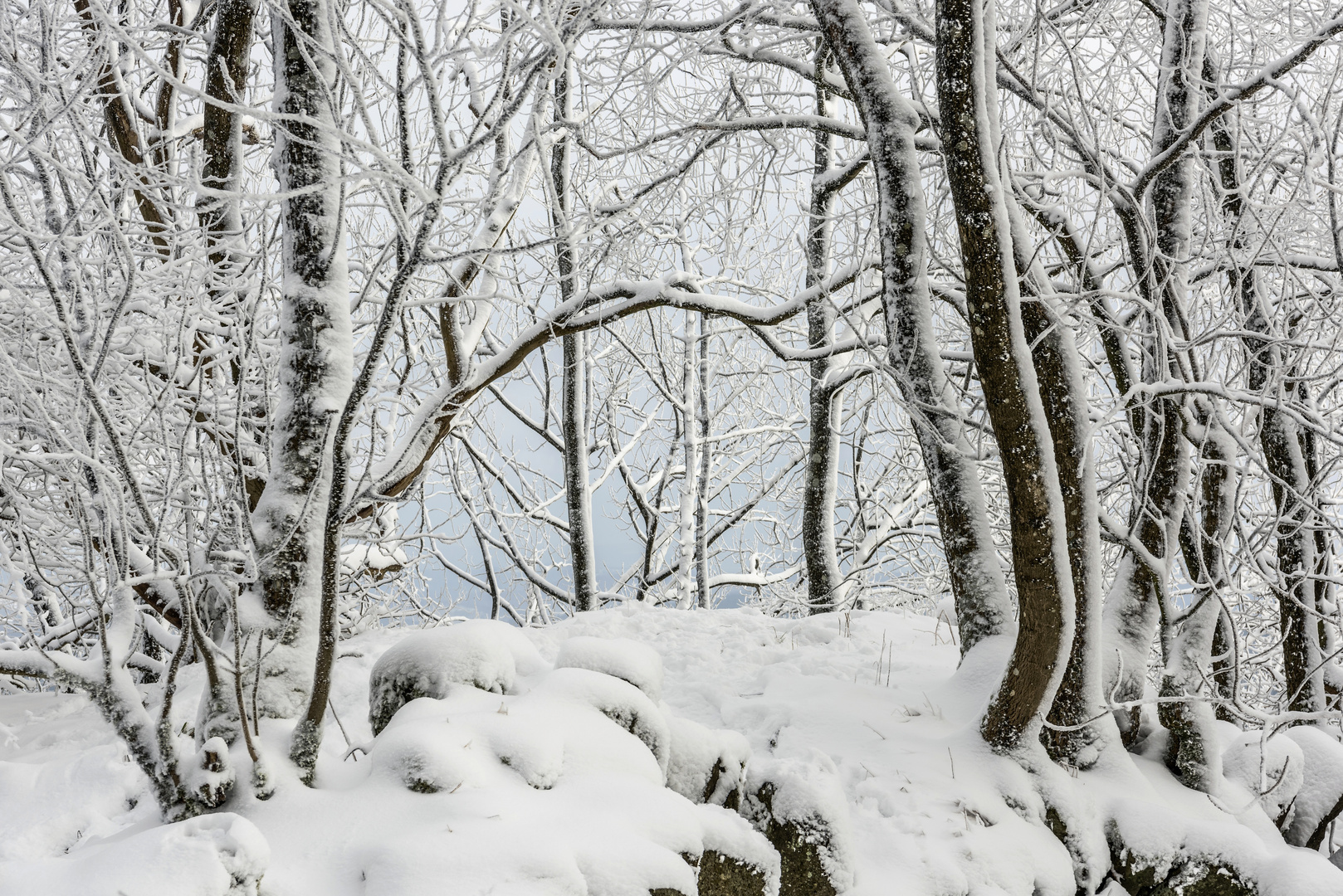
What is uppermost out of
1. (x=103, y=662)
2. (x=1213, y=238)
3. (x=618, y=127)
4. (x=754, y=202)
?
(x=618, y=127)

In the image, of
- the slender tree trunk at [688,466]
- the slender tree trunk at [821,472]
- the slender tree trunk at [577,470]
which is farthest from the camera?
the slender tree trunk at [688,466]

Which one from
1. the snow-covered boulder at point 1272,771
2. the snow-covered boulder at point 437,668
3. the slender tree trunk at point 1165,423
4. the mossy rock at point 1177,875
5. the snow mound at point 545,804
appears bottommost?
the mossy rock at point 1177,875

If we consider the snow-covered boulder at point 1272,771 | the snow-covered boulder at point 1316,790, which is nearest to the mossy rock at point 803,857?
the snow-covered boulder at point 1272,771

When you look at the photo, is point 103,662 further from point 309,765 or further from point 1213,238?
point 1213,238

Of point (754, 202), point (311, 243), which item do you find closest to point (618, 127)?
point (754, 202)

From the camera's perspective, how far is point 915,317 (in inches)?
154

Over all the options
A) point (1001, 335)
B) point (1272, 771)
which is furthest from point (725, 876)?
point (1272, 771)

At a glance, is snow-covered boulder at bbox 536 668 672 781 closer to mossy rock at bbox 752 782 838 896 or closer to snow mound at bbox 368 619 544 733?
snow mound at bbox 368 619 544 733

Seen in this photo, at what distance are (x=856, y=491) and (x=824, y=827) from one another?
7.68 m

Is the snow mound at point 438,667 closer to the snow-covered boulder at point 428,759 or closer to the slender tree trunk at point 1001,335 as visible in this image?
the snow-covered boulder at point 428,759

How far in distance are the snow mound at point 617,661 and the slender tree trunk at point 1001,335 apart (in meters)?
1.59

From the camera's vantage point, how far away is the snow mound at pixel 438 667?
10.6 feet

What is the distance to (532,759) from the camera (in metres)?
2.75

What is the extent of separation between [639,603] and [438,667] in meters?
2.75
